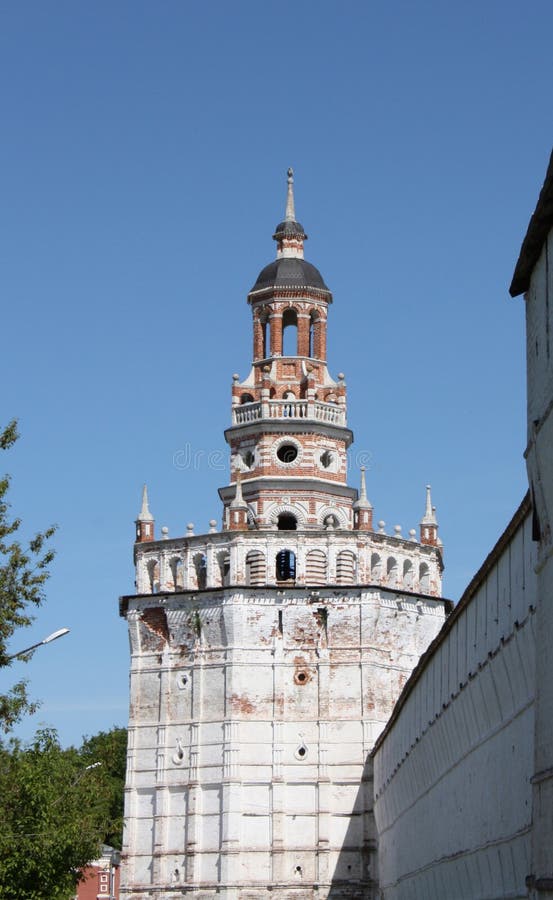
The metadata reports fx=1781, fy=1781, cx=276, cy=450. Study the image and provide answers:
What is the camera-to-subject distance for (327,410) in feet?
216

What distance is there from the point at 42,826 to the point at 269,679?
714 inches

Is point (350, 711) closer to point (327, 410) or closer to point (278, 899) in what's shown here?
point (278, 899)

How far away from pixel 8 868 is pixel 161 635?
20.3 meters

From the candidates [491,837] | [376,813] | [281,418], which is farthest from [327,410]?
[491,837]

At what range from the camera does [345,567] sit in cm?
6138

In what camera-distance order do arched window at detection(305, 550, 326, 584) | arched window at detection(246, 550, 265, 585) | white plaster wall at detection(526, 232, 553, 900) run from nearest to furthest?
white plaster wall at detection(526, 232, 553, 900)
arched window at detection(305, 550, 326, 584)
arched window at detection(246, 550, 265, 585)

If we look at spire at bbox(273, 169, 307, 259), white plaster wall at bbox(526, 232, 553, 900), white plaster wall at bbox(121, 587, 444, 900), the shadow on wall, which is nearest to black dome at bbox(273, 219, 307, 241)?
spire at bbox(273, 169, 307, 259)

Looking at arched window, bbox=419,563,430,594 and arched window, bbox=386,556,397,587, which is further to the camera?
arched window, bbox=419,563,430,594

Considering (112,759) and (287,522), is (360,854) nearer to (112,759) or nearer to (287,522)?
(287,522)

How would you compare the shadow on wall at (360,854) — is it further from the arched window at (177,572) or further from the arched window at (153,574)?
the arched window at (153,574)

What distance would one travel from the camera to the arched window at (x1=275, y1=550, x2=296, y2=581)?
62812 millimetres

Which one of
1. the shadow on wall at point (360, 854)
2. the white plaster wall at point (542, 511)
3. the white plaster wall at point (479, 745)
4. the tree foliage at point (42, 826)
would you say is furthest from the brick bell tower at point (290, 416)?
the white plaster wall at point (542, 511)

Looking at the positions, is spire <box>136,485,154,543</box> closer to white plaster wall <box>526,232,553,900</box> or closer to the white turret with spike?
the white turret with spike

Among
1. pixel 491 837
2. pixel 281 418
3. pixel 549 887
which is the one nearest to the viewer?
pixel 549 887
